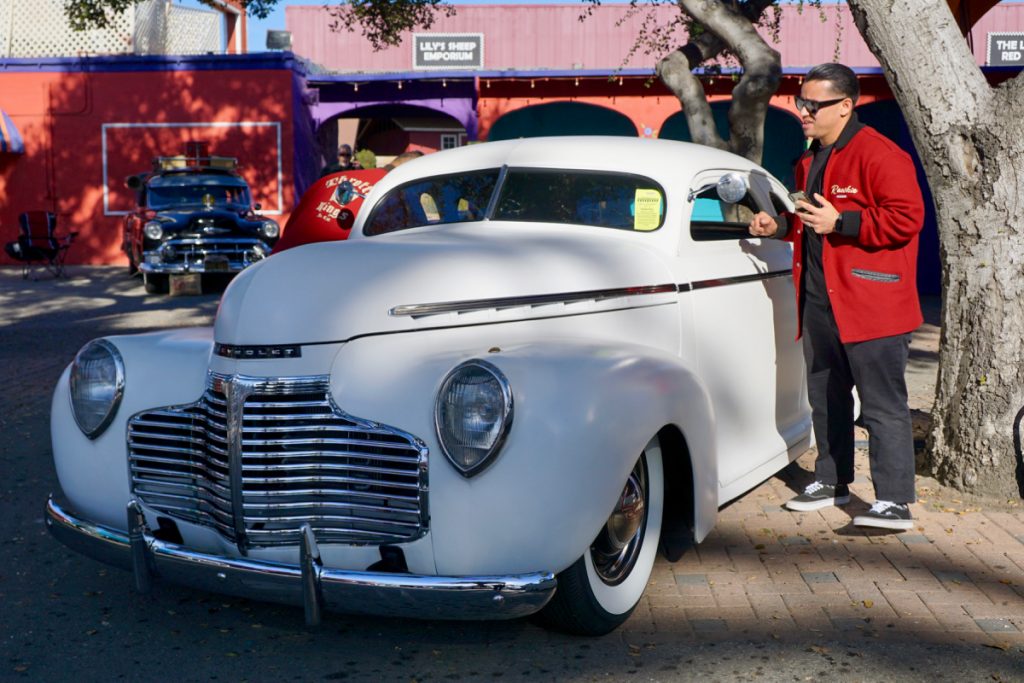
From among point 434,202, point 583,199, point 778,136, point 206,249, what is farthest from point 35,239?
point 583,199

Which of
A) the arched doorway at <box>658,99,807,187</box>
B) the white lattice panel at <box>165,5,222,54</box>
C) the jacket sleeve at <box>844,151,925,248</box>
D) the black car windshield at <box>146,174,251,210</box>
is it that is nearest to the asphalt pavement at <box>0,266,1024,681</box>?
the jacket sleeve at <box>844,151,925,248</box>

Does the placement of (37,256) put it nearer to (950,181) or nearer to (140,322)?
(140,322)

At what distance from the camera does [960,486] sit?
201 inches

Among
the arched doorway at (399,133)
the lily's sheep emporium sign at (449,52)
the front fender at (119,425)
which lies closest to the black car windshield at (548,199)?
the front fender at (119,425)

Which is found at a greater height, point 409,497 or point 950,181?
point 950,181

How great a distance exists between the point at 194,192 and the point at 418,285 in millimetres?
14030

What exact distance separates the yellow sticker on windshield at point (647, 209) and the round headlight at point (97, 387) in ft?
6.68

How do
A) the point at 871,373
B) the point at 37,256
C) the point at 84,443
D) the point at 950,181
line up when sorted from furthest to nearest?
1. the point at 37,256
2. the point at 950,181
3. the point at 871,373
4. the point at 84,443

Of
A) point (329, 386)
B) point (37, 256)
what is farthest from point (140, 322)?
point (329, 386)

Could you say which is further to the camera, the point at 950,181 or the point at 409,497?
the point at 950,181

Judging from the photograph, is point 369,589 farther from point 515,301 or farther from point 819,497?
point 819,497

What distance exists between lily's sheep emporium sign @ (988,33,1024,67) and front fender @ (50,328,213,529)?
1120 inches

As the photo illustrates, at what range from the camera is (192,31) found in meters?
29.2

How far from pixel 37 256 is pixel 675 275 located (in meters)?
17.2
